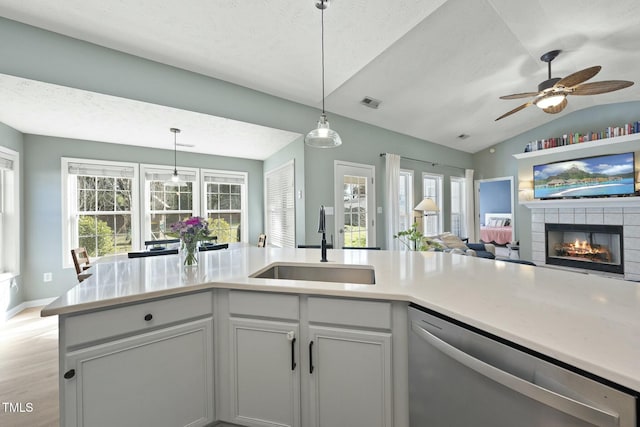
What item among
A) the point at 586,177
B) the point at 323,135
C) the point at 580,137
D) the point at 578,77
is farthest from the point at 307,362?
the point at 580,137

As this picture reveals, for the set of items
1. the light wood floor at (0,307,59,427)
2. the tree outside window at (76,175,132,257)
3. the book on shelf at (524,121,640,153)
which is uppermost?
the book on shelf at (524,121,640,153)

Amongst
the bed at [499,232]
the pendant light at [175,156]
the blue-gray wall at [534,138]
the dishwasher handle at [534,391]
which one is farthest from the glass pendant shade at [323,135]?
the bed at [499,232]

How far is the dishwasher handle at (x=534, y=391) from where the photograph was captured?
0.58 meters

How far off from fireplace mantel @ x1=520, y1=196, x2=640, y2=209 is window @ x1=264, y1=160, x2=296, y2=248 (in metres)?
5.02

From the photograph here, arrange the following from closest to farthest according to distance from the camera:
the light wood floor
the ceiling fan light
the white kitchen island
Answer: the white kitchen island → the light wood floor → the ceiling fan light

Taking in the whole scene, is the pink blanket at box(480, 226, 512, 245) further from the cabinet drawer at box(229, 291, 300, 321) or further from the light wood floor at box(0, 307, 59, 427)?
the light wood floor at box(0, 307, 59, 427)

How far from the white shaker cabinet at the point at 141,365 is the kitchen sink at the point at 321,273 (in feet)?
1.82

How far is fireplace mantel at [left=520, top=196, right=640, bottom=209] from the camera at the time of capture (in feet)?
13.7

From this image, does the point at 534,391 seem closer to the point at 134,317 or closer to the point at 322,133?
the point at 134,317

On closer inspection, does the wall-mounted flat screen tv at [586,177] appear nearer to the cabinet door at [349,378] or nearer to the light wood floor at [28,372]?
the cabinet door at [349,378]

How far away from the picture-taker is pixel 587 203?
15.1 ft

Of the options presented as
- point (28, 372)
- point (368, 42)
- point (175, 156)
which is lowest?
point (28, 372)

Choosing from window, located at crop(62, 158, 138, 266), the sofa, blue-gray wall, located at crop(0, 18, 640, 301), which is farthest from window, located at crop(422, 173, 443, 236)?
window, located at crop(62, 158, 138, 266)

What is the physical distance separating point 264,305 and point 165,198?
4.18 meters
